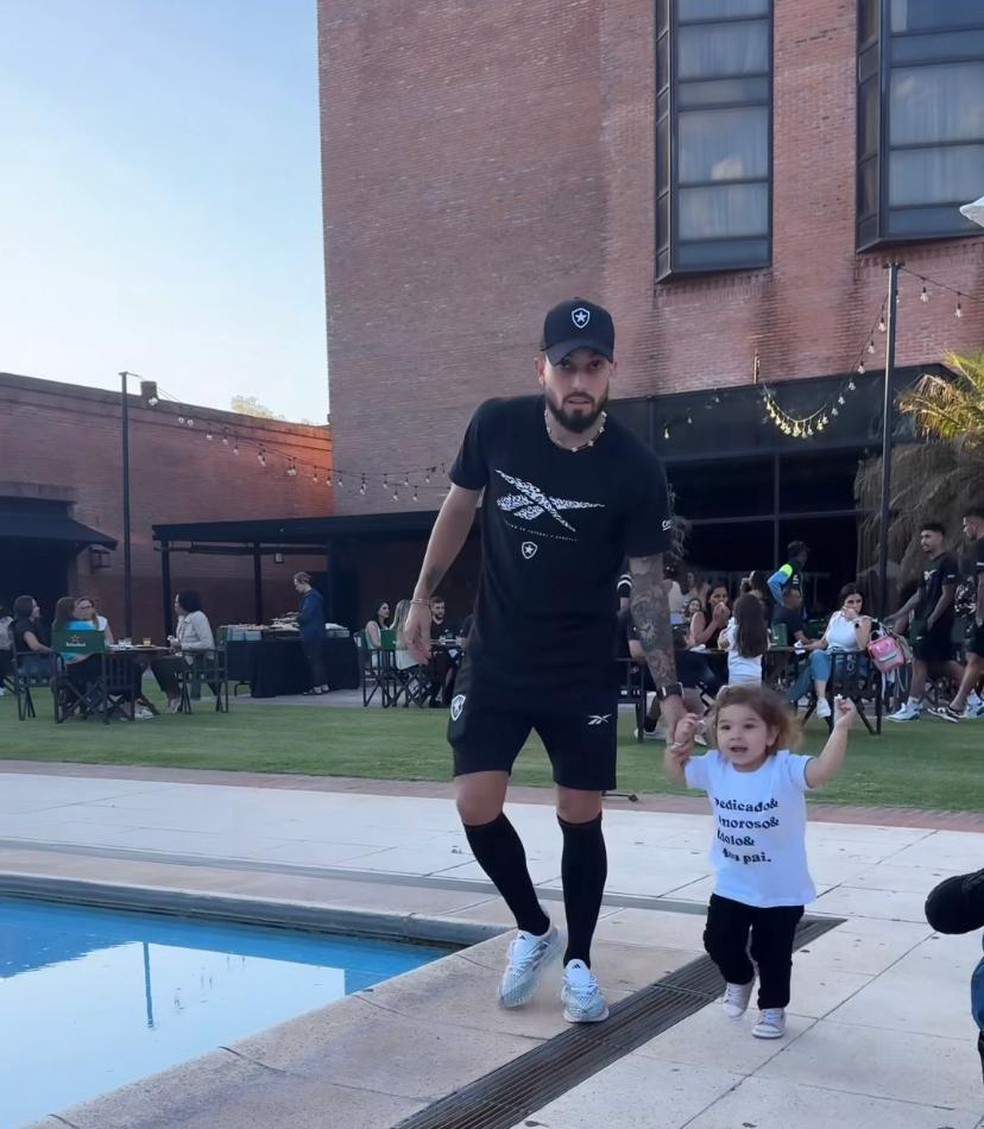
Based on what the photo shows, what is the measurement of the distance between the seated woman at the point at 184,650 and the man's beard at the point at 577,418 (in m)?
12.4

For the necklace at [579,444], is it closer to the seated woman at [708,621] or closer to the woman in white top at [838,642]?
the seated woman at [708,621]

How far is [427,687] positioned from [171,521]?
15.6m

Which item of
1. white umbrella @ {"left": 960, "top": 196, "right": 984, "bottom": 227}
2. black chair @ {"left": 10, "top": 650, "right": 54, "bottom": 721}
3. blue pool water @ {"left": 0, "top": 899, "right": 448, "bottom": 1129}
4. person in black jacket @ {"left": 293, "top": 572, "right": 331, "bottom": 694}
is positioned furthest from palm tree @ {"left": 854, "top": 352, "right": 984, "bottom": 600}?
blue pool water @ {"left": 0, "top": 899, "right": 448, "bottom": 1129}

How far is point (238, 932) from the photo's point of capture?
16.6 feet

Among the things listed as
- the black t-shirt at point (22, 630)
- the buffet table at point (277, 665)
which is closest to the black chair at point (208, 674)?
the buffet table at point (277, 665)

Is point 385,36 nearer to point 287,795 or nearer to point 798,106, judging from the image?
point 798,106

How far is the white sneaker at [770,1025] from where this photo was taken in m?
3.37

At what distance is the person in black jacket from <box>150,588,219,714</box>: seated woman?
1.70m

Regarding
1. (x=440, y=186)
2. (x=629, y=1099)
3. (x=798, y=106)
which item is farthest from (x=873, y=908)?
(x=440, y=186)

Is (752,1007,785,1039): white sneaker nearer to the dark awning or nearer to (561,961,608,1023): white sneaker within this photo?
(561,961,608,1023): white sneaker

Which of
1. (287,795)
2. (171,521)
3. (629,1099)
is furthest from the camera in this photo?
(171,521)

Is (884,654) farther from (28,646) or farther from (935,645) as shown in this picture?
(28,646)

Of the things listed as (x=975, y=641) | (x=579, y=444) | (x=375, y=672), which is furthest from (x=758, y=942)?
(x=375, y=672)

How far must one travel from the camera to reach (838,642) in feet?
38.3
